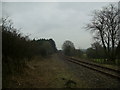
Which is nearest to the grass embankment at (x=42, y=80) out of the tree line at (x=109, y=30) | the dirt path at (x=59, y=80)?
the dirt path at (x=59, y=80)

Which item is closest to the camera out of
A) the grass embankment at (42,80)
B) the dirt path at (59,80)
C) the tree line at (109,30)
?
the grass embankment at (42,80)

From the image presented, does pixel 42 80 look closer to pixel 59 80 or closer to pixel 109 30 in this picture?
pixel 59 80

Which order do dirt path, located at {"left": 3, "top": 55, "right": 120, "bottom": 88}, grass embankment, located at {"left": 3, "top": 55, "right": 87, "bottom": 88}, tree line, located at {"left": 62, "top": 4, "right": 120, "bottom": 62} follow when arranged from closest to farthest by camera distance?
grass embankment, located at {"left": 3, "top": 55, "right": 87, "bottom": 88}
dirt path, located at {"left": 3, "top": 55, "right": 120, "bottom": 88}
tree line, located at {"left": 62, "top": 4, "right": 120, "bottom": 62}

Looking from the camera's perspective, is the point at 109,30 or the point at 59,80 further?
the point at 109,30

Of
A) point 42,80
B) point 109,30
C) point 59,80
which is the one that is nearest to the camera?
point 42,80

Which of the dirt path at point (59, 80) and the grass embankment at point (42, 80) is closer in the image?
the grass embankment at point (42, 80)

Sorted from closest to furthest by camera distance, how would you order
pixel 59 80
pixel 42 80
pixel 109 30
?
pixel 42 80, pixel 59 80, pixel 109 30

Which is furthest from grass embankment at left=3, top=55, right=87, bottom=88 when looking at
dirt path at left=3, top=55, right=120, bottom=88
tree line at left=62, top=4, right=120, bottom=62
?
tree line at left=62, top=4, right=120, bottom=62

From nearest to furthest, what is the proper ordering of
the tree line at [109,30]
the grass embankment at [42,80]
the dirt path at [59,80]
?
the grass embankment at [42,80] < the dirt path at [59,80] < the tree line at [109,30]

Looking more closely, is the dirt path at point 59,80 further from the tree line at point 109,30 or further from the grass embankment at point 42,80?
the tree line at point 109,30

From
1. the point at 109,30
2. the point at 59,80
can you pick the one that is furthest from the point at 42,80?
the point at 109,30

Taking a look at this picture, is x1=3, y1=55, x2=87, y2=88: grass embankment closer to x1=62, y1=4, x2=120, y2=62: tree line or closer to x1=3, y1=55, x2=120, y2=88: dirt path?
x1=3, y1=55, x2=120, y2=88: dirt path

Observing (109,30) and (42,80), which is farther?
(109,30)

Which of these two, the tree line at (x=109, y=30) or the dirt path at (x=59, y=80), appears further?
the tree line at (x=109, y=30)
